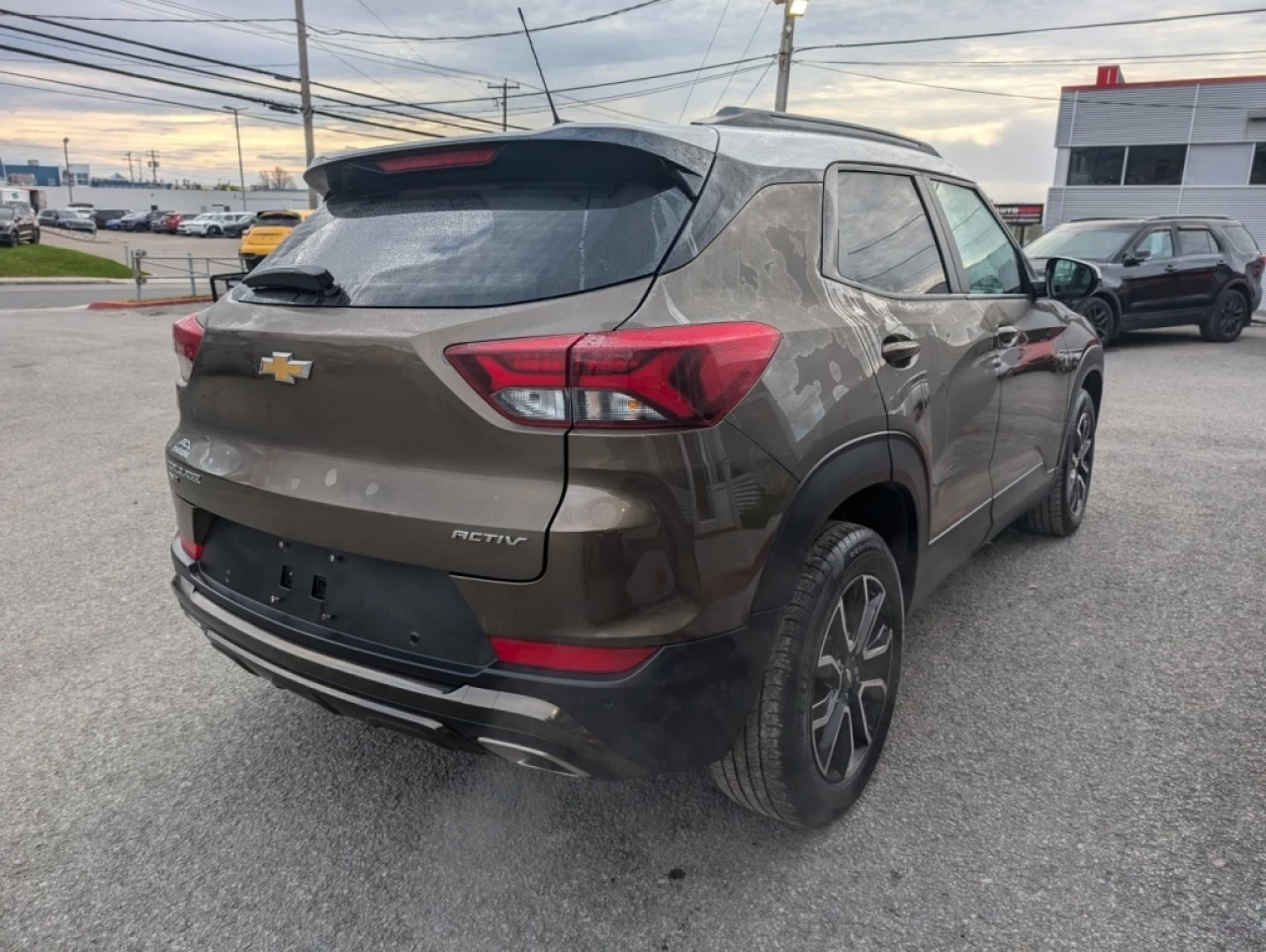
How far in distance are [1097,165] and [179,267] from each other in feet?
101

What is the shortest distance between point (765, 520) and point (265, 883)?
60.8 inches

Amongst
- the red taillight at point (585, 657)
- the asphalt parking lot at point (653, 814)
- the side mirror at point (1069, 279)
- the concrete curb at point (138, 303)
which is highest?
the side mirror at point (1069, 279)

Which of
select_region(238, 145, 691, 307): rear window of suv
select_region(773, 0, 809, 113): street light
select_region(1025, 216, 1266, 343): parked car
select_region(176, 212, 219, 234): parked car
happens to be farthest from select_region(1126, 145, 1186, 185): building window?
select_region(176, 212, 219, 234): parked car

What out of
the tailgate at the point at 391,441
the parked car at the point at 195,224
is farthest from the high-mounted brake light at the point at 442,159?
the parked car at the point at 195,224

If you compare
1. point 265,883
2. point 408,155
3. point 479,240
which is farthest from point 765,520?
point 265,883

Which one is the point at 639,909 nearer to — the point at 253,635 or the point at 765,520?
the point at 765,520


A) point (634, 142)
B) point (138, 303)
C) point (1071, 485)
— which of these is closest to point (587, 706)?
point (634, 142)

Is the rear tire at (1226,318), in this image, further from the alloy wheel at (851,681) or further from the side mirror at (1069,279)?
the alloy wheel at (851,681)

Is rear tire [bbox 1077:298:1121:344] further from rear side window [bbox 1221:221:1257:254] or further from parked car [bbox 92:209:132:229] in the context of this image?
parked car [bbox 92:209:132:229]

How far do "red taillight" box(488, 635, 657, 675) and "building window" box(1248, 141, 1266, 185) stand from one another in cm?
3595

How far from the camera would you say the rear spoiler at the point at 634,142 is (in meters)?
2.10

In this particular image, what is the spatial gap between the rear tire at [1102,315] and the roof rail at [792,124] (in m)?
10.0

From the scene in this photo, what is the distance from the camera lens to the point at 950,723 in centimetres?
304

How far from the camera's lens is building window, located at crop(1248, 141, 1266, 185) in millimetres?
29728
